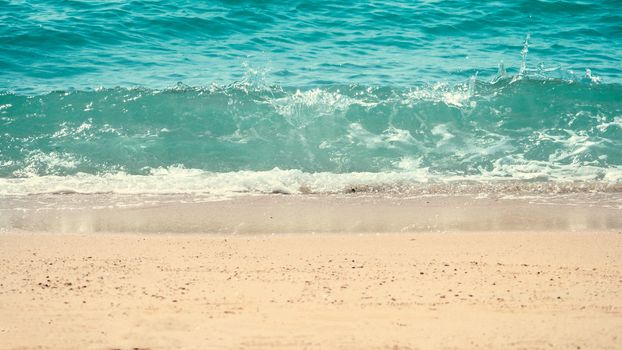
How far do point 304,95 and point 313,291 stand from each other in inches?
224

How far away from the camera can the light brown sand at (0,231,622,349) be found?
400 centimetres

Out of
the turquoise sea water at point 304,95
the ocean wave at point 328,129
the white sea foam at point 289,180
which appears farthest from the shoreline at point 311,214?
the ocean wave at point 328,129

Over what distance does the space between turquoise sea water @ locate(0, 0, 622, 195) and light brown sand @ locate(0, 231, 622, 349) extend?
6.16ft

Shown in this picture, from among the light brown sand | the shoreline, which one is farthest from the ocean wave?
the light brown sand

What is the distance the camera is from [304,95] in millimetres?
10070

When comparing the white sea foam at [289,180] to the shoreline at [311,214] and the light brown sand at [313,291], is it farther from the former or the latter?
the light brown sand at [313,291]

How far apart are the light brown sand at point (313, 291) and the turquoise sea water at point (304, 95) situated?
188cm

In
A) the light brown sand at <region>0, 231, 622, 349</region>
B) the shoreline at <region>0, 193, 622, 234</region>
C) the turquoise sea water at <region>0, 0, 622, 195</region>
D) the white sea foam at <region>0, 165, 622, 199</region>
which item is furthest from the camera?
the turquoise sea water at <region>0, 0, 622, 195</region>

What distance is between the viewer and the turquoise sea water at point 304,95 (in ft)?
26.8

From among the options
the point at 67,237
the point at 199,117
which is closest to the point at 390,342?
the point at 67,237

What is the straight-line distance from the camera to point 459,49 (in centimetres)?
1274

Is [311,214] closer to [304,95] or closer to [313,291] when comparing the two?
[313,291]

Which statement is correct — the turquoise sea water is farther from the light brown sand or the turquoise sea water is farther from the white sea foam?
the light brown sand

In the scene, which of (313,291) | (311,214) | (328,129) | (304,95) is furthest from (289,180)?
(313,291)
